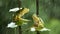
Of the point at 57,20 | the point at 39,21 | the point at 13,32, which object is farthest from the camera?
the point at 57,20

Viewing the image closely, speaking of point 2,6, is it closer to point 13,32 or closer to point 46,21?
point 13,32

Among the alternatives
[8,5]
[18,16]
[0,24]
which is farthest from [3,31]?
[18,16]

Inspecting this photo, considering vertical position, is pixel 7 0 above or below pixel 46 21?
above

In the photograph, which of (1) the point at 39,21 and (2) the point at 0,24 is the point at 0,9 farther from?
(1) the point at 39,21

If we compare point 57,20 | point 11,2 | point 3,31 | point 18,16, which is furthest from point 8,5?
point 18,16

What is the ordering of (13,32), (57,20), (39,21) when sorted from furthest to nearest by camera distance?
(57,20), (13,32), (39,21)

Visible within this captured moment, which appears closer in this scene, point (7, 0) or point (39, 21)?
point (39, 21)
